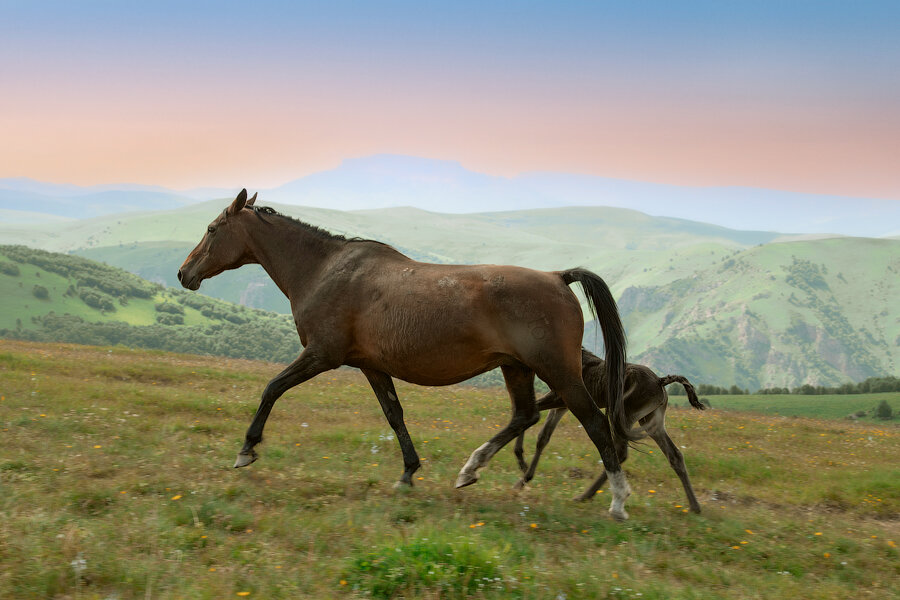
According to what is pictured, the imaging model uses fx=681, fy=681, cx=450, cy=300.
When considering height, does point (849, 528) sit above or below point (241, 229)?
below

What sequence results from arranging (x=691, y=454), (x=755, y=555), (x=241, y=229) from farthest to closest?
1. (x=691, y=454)
2. (x=241, y=229)
3. (x=755, y=555)

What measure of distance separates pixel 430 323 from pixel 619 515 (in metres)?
3.30

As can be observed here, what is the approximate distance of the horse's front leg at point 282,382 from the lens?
28.9ft

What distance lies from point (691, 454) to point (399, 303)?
794 cm

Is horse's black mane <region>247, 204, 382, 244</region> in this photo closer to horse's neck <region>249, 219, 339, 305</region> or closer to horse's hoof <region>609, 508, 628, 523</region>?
horse's neck <region>249, 219, 339, 305</region>

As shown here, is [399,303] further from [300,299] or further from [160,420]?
[160,420]

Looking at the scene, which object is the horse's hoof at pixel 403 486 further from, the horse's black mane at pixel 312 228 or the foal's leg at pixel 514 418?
the horse's black mane at pixel 312 228

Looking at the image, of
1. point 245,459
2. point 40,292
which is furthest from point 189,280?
point 40,292

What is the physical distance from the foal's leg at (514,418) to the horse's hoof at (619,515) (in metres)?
1.54

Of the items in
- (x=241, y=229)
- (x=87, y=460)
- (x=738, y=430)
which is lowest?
(x=738, y=430)

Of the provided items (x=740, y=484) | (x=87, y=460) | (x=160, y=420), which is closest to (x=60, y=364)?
(x=160, y=420)

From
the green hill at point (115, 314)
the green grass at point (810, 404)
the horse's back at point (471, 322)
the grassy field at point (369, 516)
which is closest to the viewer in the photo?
the grassy field at point (369, 516)

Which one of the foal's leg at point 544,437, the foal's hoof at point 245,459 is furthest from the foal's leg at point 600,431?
the foal's hoof at point 245,459

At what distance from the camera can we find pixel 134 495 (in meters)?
7.57
